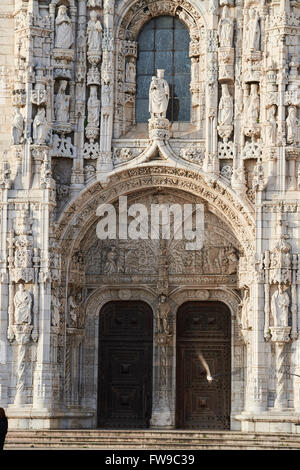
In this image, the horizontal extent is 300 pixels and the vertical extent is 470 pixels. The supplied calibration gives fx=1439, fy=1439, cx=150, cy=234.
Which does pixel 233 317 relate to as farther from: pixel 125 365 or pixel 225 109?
pixel 225 109

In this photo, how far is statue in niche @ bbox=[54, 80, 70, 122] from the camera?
103 ft

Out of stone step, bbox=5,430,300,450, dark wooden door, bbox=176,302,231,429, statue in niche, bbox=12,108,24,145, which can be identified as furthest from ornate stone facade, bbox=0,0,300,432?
stone step, bbox=5,430,300,450

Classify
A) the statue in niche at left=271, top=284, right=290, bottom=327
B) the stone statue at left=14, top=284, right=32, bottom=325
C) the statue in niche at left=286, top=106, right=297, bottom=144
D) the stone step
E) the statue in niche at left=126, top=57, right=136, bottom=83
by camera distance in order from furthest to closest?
1. the statue in niche at left=126, top=57, right=136, bottom=83
2. the statue in niche at left=286, top=106, right=297, bottom=144
3. the stone statue at left=14, top=284, right=32, bottom=325
4. the statue in niche at left=271, top=284, right=290, bottom=327
5. the stone step

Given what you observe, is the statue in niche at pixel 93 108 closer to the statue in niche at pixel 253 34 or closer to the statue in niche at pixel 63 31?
the statue in niche at pixel 63 31

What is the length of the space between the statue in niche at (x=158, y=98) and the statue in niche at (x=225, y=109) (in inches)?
47.3

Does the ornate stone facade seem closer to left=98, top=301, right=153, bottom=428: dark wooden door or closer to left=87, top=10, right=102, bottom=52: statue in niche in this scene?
left=87, top=10, right=102, bottom=52: statue in niche

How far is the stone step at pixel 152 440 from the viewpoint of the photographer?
91.8 feet

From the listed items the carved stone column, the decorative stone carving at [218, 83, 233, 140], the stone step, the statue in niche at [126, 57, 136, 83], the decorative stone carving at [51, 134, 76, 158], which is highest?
the statue in niche at [126, 57, 136, 83]

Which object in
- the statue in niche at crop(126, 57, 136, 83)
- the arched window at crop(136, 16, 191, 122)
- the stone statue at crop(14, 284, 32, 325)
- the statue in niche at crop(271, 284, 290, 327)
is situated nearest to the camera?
the statue in niche at crop(271, 284, 290, 327)

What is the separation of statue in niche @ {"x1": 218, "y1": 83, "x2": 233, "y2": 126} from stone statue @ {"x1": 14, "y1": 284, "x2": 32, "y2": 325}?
564 centimetres

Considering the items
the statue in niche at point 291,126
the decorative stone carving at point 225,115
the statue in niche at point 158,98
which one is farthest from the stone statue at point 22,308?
the statue in niche at point 291,126

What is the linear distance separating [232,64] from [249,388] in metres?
7.03
